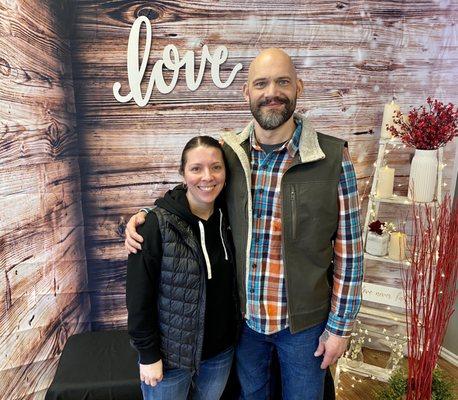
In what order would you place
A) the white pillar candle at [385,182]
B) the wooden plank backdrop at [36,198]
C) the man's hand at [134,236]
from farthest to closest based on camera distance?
the white pillar candle at [385,182]
the wooden plank backdrop at [36,198]
the man's hand at [134,236]

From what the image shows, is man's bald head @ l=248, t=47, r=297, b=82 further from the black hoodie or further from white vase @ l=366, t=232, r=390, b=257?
white vase @ l=366, t=232, r=390, b=257

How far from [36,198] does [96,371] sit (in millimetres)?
947

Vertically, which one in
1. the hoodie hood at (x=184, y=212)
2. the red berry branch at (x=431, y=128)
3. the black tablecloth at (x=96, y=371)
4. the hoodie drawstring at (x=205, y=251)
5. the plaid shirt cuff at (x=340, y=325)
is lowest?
the black tablecloth at (x=96, y=371)

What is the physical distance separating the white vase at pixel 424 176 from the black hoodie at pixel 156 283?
1190mm

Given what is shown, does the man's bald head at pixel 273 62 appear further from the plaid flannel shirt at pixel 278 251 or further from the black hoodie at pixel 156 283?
the black hoodie at pixel 156 283

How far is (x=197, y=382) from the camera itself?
4.66 feet

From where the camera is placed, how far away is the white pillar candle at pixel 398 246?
2043 millimetres

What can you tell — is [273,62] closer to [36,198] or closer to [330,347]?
[330,347]

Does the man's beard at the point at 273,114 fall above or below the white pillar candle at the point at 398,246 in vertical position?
above

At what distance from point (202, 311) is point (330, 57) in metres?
1.62

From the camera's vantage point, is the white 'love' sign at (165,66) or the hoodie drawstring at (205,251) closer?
the hoodie drawstring at (205,251)

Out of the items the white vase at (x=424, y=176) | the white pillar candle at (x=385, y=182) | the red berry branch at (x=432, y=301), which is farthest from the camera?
the white pillar candle at (x=385, y=182)

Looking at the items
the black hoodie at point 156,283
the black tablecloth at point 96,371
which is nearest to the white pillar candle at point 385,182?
the black hoodie at point 156,283

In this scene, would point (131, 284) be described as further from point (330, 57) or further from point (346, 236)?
point (330, 57)
